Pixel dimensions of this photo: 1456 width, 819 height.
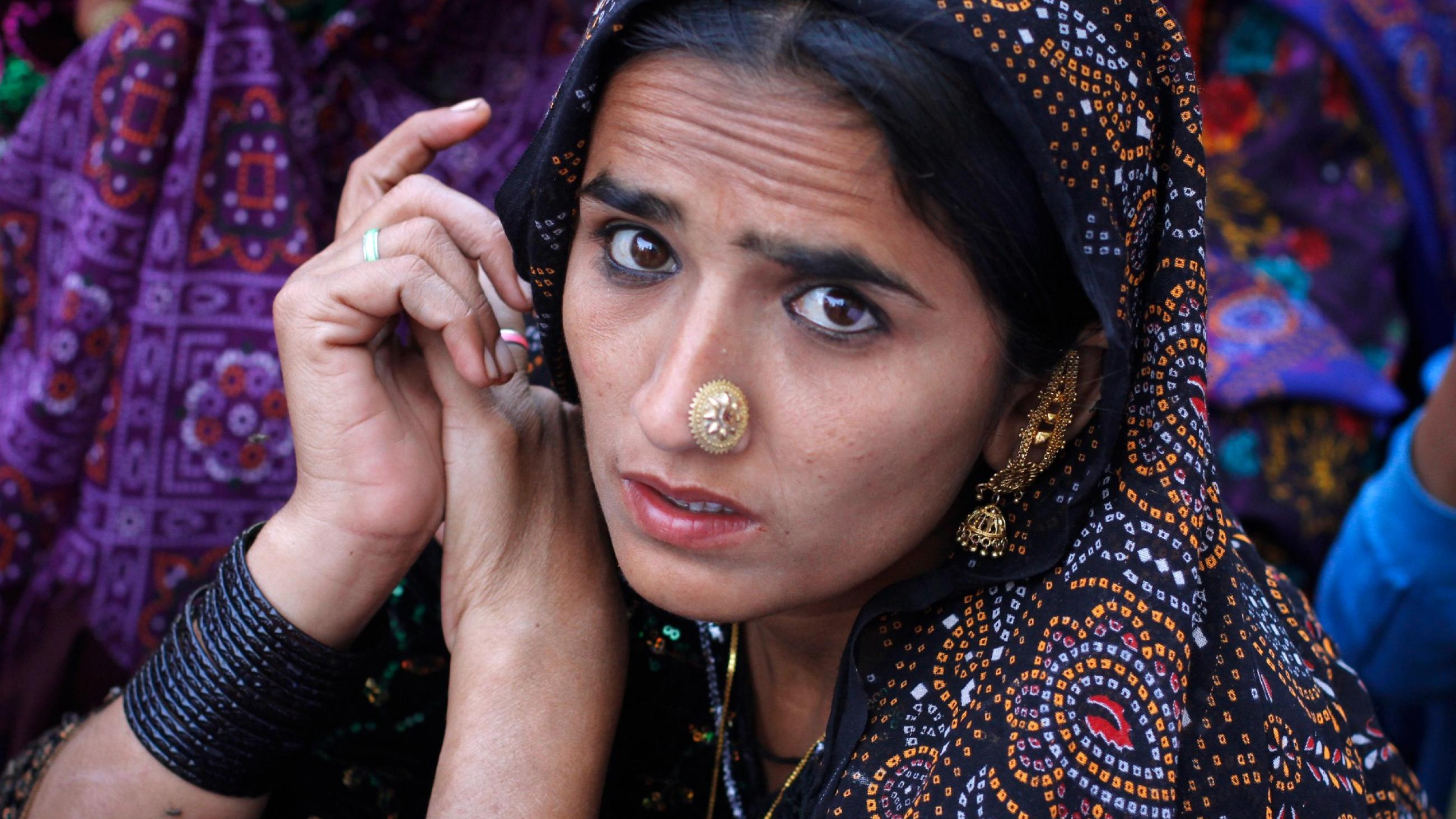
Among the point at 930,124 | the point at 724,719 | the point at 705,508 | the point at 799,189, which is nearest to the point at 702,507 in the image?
the point at 705,508

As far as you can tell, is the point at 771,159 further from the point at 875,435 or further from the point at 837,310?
the point at 875,435

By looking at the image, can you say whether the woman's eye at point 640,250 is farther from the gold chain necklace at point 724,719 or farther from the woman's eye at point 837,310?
the gold chain necklace at point 724,719

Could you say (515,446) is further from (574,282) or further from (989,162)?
(989,162)

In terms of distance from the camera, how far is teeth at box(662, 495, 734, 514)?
1.47 m

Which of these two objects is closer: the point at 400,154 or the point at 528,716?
the point at 528,716

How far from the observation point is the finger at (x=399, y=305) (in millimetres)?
1706

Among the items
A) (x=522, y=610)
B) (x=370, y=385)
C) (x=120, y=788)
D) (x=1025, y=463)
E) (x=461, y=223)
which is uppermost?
(x=461, y=223)

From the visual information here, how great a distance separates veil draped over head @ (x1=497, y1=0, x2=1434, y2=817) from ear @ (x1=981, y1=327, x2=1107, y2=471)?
0.09 ft

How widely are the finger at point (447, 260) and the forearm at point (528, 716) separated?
40 centimetres

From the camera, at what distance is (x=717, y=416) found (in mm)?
1368

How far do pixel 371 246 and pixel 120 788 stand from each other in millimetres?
855

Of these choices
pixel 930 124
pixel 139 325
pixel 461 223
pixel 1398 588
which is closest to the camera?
pixel 930 124

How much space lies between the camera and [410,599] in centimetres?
201

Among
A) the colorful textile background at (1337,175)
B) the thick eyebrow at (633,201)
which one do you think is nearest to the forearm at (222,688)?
the thick eyebrow at (633,201)
